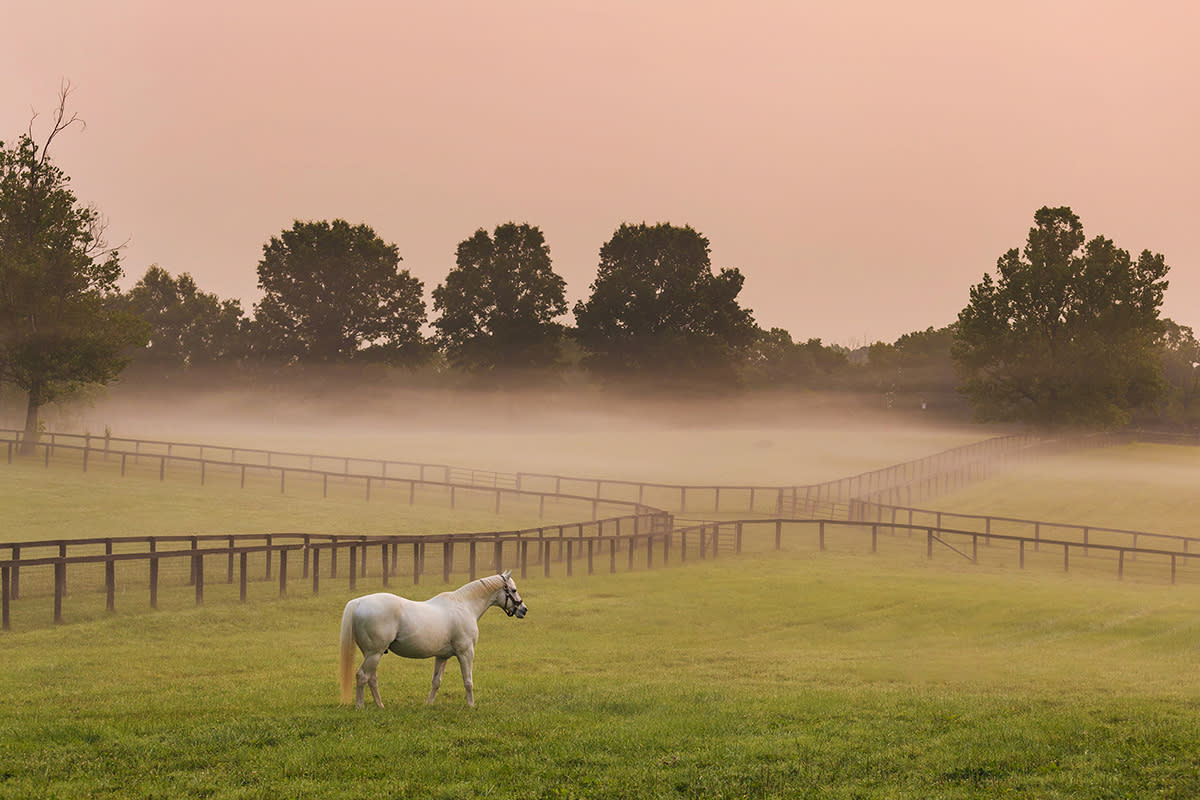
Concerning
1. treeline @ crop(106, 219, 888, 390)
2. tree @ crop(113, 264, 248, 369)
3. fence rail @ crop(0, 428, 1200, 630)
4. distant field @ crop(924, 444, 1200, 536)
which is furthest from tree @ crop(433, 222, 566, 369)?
distant field @ crop(924, 444, 1200, 536)

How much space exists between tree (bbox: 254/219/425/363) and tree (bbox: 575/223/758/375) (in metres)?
17.8

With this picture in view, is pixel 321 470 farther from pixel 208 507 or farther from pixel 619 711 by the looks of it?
pixel 619 711

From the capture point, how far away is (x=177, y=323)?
106188mm

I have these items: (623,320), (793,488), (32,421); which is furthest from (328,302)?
(793,488)

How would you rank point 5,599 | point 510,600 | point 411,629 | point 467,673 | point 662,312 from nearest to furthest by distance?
1. point 411,629
2. point 467,673
3. point 510,600
4. point 5,599
5. point 662,312

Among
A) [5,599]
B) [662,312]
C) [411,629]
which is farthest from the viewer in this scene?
[662,312]

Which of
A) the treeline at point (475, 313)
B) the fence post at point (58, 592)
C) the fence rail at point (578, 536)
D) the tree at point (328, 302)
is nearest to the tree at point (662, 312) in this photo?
the treeline at point (475, 313)

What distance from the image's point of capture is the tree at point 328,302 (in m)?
93.9

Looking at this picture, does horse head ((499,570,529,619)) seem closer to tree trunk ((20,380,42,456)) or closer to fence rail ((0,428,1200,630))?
fence rail ((0,428,1200,630))

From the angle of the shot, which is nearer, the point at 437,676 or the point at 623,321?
the point at 437,676

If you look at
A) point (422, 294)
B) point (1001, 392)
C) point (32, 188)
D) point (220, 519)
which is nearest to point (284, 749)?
point (220, 519)

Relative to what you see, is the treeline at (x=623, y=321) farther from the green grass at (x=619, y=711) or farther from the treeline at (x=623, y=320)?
the green grass at (x=619, y=711)

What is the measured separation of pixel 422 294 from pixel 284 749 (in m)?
87.3

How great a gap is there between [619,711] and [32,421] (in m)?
50.4
